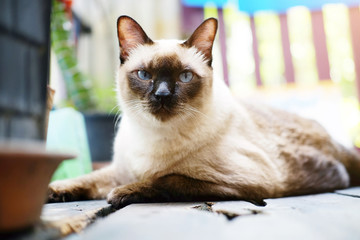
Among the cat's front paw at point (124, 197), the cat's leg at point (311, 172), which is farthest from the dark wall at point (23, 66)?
the cat's leg at point (311, 172)

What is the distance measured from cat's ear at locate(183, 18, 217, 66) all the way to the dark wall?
98cm

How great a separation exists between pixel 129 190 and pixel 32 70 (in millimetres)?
748

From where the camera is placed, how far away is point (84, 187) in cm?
176

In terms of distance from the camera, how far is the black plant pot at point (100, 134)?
10.5ft

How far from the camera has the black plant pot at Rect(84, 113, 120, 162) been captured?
3197 millimetres

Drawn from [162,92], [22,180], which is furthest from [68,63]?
[22,180]

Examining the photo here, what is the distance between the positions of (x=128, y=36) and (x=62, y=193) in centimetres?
86

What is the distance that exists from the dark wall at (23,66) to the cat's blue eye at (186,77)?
86 centimetres

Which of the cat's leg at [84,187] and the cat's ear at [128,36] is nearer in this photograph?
the cat's leg at [84,187]

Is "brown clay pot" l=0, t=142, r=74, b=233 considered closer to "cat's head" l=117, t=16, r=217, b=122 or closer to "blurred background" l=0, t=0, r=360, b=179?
"cat's head" l=117, t=16, r=217, b=122

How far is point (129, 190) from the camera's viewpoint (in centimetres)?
143

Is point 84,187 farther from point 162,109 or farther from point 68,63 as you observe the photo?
point 68,63

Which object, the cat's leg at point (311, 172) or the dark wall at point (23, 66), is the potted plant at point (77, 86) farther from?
the dark wall at point (23, 66)

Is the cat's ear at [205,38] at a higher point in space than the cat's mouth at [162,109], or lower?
higher
